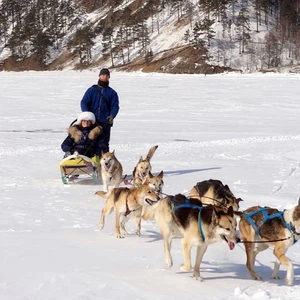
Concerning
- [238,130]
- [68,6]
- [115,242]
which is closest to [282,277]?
[115,242]

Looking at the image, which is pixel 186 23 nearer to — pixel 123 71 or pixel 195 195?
pixel 123 71

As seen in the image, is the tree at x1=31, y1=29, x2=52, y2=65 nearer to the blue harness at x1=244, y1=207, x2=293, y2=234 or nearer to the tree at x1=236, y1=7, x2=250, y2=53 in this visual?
the tree at x1=236, y1=7, x2=250, y2=53

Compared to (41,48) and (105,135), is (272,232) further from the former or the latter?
(41,48)

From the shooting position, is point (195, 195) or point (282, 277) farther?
point (195, 195)

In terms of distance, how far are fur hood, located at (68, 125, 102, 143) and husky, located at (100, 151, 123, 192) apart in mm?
845

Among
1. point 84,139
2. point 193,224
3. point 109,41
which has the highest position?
point 109,41

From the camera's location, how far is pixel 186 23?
75.4 metres

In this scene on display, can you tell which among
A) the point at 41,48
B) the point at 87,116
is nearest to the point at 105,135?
the point at 87,116

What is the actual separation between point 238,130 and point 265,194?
8.75 metres

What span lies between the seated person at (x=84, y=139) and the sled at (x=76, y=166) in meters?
0.40

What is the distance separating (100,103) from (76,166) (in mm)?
1383

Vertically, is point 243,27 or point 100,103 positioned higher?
point 243,27

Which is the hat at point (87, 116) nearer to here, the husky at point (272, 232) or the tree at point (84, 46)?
the husky at point (272, 232)

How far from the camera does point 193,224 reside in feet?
14.1
